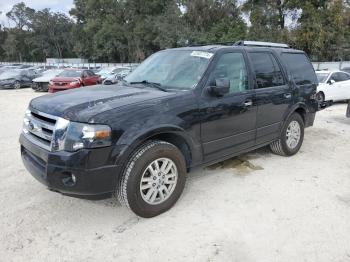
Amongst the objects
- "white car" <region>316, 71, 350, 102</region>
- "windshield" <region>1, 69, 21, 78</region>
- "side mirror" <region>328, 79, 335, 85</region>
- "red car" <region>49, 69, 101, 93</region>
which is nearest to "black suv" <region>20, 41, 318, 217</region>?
"white car" <region>316, 71, 350, 102</region>

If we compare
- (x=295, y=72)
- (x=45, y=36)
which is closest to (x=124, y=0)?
(x=45, y=36)

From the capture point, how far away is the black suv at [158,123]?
3184 mm

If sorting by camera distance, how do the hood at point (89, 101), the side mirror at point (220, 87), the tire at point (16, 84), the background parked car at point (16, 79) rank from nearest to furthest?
the hood at point (89, 101) → the side mirror at point (220, 87) → the background parked car at point (16, 79) → the tire at point (16, 84)

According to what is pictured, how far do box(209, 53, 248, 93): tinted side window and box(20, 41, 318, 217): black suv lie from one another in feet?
0.04

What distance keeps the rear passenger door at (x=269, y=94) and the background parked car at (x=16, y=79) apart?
2248 cm

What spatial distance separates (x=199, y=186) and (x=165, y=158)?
42.0 inches

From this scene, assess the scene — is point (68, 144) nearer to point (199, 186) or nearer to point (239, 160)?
point (199, 186)

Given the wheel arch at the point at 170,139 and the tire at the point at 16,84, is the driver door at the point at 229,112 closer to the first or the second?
the wheel arch at the point at 170,139

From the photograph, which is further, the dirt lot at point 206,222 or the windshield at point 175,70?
the windshield at point 175,70

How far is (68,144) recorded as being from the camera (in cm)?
315

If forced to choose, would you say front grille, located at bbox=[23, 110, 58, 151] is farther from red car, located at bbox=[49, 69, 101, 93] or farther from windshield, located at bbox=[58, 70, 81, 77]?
windshield, located at bbox=[58, 70, 81, 77]

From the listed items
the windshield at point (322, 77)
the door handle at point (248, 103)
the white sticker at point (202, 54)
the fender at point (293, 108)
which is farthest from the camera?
the windshield at point (322, 77)

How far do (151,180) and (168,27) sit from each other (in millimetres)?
43500

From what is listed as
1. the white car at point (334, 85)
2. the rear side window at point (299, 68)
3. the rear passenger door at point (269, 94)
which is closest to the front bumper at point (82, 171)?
the rear passenger door at point (269, 94)
